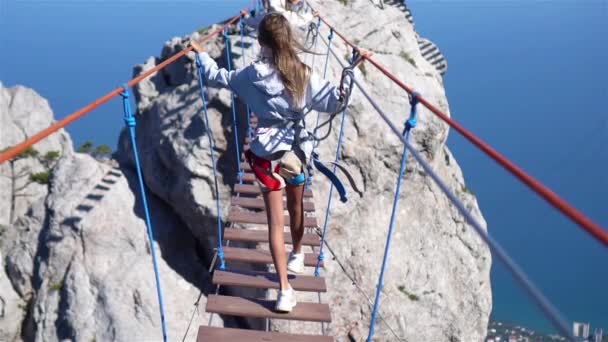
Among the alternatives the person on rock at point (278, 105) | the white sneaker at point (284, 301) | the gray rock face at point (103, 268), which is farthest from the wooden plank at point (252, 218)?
the gray rock face at point (103, 268)

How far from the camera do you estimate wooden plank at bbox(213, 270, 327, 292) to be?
3.69 meters

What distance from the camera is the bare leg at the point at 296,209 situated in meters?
3.23

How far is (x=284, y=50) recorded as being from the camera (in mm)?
2799

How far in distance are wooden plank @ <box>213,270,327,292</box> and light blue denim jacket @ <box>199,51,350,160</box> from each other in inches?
42.2

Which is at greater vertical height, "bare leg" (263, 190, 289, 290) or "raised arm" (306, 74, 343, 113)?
"raised arm" (306, 74, 343, 113)

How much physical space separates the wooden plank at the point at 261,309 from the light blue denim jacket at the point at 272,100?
989mm

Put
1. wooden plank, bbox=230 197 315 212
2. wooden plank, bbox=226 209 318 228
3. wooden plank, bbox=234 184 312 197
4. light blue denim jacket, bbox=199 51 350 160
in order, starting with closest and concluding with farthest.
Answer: light blue denim jacket, bbox=199 51 350 160, wooden plank, bbox=226 209 318 228, wooden plank, bbox=230 197 315 212, wooden plank, bbox=234 184 312 197

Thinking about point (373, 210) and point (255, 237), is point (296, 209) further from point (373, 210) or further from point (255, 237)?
point (373, 210)

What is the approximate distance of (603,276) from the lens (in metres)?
93.2

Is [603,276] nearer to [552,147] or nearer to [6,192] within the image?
[552,147]

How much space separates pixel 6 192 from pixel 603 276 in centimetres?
9944

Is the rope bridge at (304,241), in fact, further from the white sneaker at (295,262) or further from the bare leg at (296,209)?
the bare leg at (296,209)

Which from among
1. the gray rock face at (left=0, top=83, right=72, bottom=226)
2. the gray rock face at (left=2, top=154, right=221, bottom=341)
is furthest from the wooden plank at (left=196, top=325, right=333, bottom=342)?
the gray rock face at (left=0, top=83, right=72, bottom=226)

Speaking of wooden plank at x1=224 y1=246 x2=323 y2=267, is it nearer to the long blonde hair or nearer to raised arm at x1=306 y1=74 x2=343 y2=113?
raised arm at x1=306 y1=74 x2=343 y2=113
